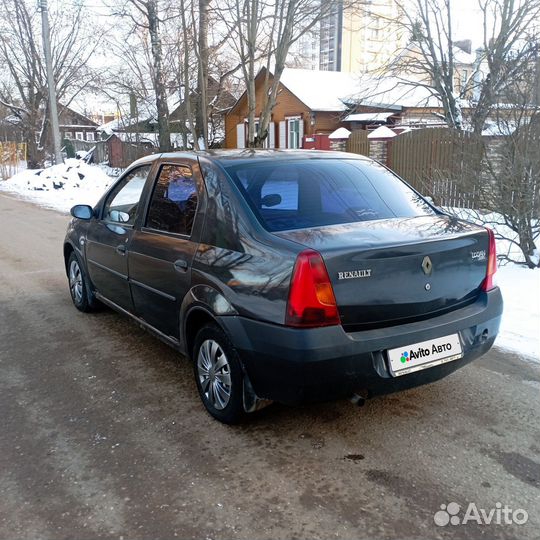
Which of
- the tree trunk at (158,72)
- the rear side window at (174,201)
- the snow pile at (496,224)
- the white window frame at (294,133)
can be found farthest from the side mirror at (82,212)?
the white window frame at (294,133)

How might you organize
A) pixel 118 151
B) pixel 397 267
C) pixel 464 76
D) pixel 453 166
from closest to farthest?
pixel 397 267 → pixel 453 166 → pixel 464 76 → pixel 118 151

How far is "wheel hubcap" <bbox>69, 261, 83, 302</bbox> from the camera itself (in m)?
5.54

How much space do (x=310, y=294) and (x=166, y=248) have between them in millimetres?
1350

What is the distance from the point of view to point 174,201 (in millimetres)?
3781

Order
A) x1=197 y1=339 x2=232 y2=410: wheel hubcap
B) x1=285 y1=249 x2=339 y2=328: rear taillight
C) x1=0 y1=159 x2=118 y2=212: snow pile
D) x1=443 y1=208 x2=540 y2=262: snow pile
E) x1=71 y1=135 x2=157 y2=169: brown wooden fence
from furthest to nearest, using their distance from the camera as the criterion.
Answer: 1. x1=71 y1=135 x2=157 y2=169: brown wooden fence
2. x1=0 y1=159 x2=118 y2=212: snow pile
3. x1=443 y1=208 x2=540 y2=262: snow pile
4. x1=197 y1=339 x2=232 y2=410: wheel hubcap
5. x1=285 y1=249 x2=339 y2=328: rear taillight

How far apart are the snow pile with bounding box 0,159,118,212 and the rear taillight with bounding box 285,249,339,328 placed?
1602 cm

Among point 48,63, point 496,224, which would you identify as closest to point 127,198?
point 496,224

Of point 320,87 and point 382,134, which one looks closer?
point 382,134

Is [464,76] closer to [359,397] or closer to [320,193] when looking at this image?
[320,193]

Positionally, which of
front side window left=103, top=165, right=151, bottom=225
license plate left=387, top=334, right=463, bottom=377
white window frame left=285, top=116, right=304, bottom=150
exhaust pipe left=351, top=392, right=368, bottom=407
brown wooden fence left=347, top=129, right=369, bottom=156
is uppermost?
white window frame left=285, top=116, right=304, bottom=150

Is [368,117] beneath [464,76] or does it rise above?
beneath

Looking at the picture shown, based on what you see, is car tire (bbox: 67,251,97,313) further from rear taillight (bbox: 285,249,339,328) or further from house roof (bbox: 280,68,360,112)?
house roof (bbox: 280,68,360,112)

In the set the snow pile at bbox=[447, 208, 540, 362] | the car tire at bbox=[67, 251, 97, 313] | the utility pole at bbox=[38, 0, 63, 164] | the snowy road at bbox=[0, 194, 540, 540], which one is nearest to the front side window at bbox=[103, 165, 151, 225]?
the car tire at bbox=[67, 251, 97, 313]

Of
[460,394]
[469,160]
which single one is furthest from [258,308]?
[469,160]
